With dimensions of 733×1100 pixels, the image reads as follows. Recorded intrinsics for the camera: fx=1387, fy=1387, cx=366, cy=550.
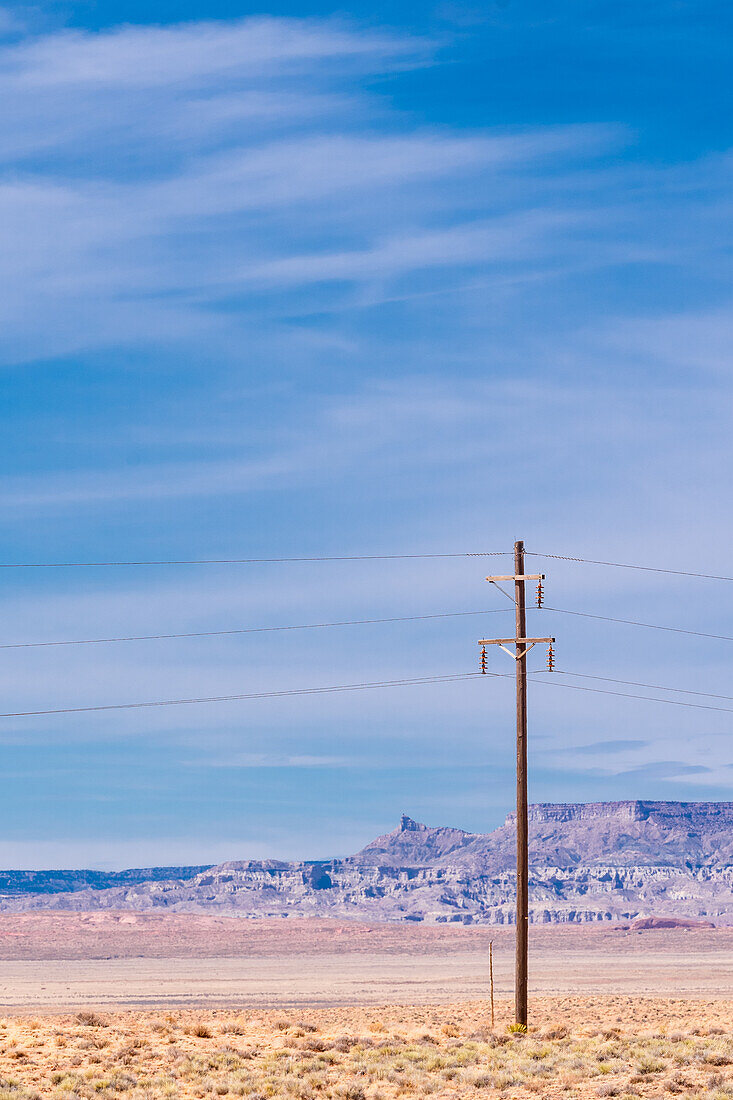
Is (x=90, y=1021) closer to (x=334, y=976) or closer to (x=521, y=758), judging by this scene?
(x=521, y=758)

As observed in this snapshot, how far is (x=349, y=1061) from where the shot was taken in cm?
3086

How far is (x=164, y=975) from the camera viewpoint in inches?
5714

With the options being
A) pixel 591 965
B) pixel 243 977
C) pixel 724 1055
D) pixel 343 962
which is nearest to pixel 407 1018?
pixel 724 1055

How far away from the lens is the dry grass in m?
27.0

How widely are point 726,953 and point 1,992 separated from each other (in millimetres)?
101712

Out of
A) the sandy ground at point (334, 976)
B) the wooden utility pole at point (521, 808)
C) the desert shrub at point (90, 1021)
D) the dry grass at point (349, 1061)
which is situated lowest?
the sandy ground at point (334, 976)

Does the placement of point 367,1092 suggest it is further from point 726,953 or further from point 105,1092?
point 726,953

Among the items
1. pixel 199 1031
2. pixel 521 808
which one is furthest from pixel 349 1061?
pixel 521 808

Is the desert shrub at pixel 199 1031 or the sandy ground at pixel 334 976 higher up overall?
the desert shrub at pixel 199 1031

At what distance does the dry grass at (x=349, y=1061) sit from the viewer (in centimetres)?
2703

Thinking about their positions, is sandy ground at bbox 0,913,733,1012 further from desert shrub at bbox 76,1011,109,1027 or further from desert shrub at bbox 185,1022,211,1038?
desert shrub at bbox 185,1022,211,1038

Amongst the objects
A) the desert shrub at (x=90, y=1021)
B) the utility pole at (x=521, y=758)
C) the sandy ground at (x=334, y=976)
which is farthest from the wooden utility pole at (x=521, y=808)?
the sandy ground at (x=334, y=976)

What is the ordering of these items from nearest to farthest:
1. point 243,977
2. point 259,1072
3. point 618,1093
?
1. point 618,1093
2. point 259,1072
3. point 243,977

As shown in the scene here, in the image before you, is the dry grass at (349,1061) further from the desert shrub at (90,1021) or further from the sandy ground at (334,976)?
the sandy ground at (334,976)
